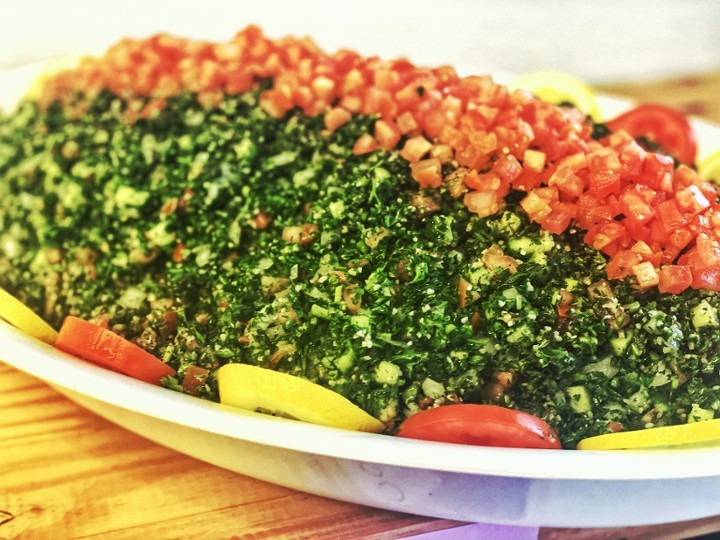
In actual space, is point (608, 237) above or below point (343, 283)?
above

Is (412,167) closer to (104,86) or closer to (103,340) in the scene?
(103,340)

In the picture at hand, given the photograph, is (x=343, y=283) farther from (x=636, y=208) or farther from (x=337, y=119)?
(x=636, y=208)

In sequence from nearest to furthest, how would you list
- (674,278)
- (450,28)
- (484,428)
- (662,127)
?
(484,428)
(674,278)
(662,127)
(450,28)

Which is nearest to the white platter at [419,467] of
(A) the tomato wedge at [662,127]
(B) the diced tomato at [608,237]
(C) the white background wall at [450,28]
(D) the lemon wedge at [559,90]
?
(B) the diced tomato at [608,237]

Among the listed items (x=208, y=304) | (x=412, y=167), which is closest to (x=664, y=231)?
(x=412, y=167)

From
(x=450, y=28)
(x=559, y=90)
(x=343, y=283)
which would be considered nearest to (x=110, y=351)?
(x=343, y=283)

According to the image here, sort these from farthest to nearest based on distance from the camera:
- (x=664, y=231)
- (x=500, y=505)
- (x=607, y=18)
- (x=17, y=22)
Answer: (x=607, y=18) → (x=17, y=22) → (x=664, y=231) → (x=500, y=505)

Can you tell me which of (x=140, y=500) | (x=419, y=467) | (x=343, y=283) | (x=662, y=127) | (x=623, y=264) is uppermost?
(x=662, y=127)

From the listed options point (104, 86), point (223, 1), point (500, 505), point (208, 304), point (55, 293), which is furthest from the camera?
point (223, 1)
